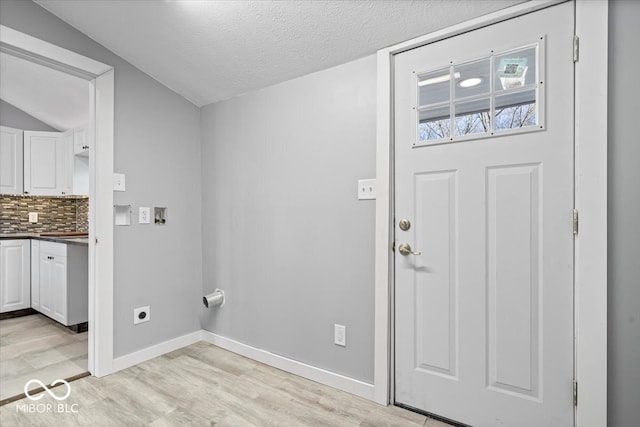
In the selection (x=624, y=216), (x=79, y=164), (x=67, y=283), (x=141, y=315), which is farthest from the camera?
(x=79, y=164)

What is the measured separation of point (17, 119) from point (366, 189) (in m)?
4.41

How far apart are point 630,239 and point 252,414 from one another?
1930mm

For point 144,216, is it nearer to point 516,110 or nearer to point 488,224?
point 488,224

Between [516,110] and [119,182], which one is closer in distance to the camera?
[516,110]

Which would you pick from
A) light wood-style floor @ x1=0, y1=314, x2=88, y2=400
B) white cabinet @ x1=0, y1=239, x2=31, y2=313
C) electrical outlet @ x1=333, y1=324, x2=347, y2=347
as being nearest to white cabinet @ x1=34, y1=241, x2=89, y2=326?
light wood-style floor @ x1=0, y1=314, x2=88, y2=400

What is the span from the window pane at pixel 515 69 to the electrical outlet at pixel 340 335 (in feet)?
5.08

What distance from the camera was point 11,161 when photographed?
373 cm

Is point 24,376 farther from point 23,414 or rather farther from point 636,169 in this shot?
point 636,169

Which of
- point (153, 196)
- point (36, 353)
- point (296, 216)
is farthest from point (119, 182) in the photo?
point (36, 353)

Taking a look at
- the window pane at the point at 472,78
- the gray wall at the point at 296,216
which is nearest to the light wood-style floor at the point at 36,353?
the gray wall at the point at 296,216

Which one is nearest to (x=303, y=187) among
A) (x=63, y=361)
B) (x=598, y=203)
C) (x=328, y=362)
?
(x=328, y=362)

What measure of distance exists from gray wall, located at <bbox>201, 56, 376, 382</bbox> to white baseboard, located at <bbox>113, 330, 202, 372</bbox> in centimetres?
18

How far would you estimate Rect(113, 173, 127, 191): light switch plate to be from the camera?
7.63ft

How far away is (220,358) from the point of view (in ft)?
8.20
